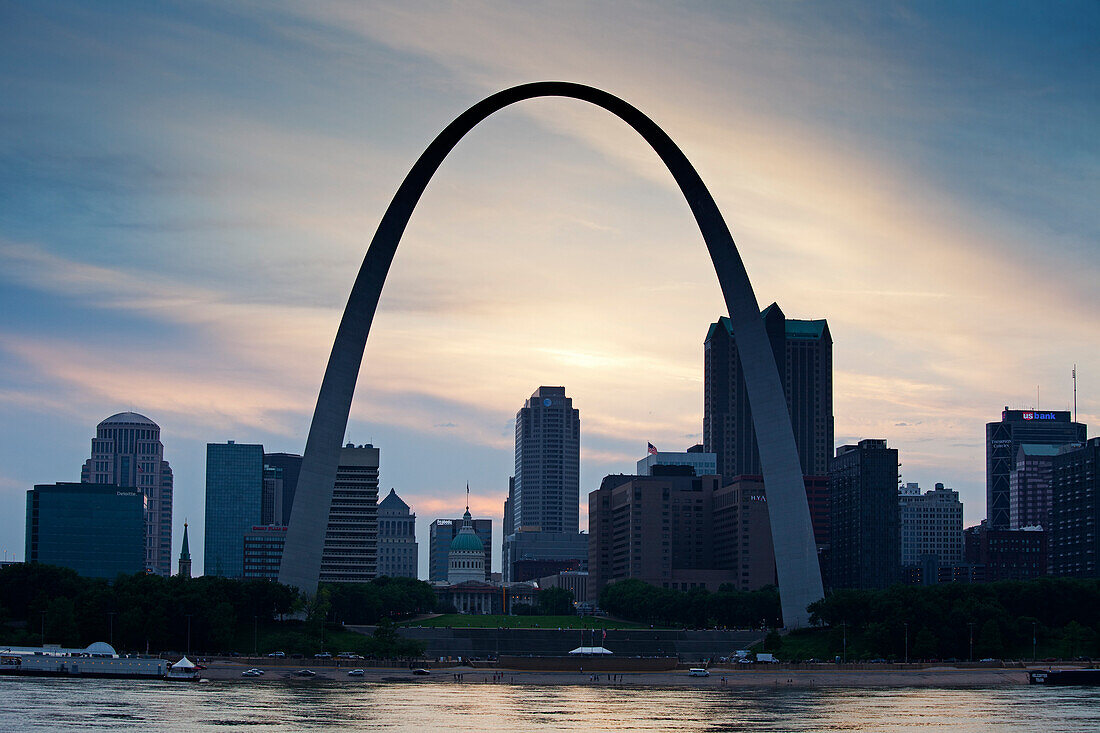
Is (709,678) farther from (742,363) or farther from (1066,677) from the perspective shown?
(1066,677)

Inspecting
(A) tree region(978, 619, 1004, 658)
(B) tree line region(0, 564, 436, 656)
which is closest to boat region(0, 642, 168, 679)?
(B) tree line region(0, 564, 436, 656)

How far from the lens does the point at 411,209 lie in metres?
94.7

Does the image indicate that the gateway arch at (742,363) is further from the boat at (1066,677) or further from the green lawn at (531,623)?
the green lawn at (531,623)

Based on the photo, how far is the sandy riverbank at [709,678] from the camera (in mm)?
88562

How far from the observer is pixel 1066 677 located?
89875 mm

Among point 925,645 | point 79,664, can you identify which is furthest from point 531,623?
point 79,664

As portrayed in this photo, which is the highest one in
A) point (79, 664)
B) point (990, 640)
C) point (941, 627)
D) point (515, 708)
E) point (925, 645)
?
point (941, 627)

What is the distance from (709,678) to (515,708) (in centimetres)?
2584

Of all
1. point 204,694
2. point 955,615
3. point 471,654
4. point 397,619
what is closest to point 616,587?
point 397,619

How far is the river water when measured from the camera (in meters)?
61.3

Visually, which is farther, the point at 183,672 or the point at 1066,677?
the point at 1066,677

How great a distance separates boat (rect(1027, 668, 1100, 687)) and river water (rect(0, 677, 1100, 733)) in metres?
2.97

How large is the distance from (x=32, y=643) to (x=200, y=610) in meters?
12.7

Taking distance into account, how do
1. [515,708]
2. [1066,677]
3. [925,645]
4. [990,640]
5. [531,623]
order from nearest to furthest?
[515,708] < [1066,677] < [925,645] < [990,640] < [531,623]
